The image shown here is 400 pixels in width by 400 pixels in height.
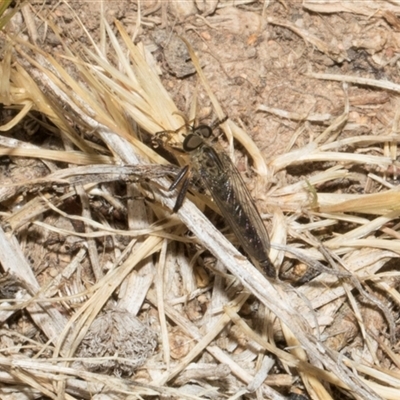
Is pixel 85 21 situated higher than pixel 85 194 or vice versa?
pixel 85 21

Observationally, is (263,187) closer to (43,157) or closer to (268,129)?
(268,129)

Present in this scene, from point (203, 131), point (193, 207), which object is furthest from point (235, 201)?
point (203, 131)

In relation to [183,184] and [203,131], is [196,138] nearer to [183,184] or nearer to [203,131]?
[203,131]

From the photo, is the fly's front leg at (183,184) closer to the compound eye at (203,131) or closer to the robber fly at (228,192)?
the robber fly at (228,192)

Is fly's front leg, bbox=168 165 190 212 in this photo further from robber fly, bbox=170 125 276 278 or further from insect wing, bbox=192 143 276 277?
insect wing, bbox=192 143 276 277

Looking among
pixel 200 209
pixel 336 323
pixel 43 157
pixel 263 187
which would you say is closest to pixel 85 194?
pixel 43 157

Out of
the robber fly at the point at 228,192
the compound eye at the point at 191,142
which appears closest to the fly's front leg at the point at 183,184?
the robber fly at the point at 228,192
